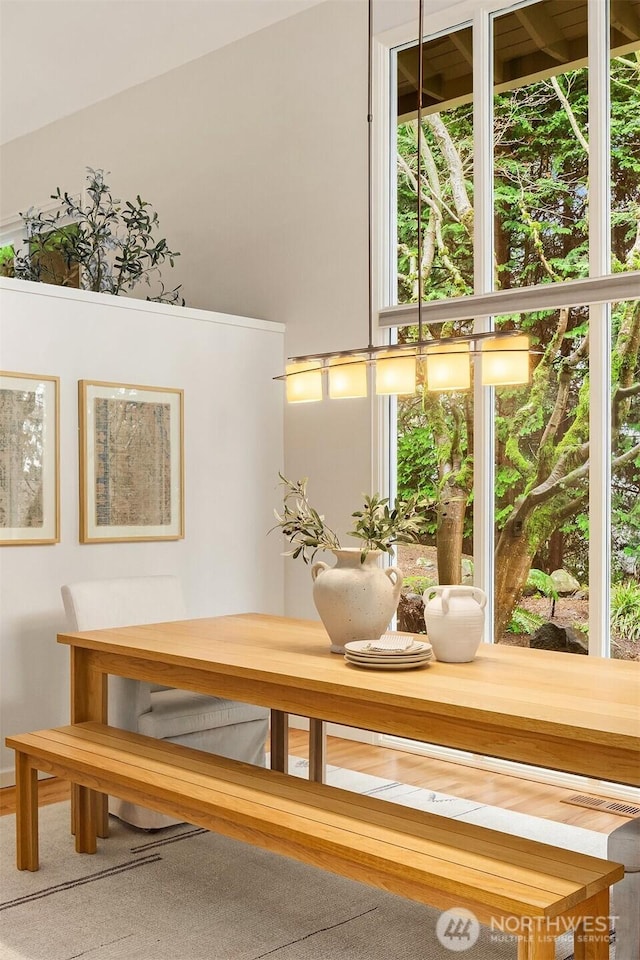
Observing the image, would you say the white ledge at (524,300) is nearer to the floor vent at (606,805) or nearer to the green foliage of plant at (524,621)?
the green foliage of plant at (524,621)

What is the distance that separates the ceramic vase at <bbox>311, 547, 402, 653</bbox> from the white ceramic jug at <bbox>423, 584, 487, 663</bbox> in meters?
0.21

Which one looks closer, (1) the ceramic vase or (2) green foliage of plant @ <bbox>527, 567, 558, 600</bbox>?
(1) the ceramic vase

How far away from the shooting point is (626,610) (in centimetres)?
402

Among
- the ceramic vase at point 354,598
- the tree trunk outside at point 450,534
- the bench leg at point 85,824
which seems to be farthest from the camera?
the tree trunk outside at point 450,534

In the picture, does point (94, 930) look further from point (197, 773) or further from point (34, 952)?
point (197, 773)

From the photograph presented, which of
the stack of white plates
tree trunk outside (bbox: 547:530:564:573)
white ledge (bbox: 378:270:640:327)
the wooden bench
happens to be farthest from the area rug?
white ledge (bbox: 378:270:640:327)

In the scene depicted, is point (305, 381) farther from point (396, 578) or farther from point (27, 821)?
point (27, 821)

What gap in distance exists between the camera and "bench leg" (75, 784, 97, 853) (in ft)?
10.4

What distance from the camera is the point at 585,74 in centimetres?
414

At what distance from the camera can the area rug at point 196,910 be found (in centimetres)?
254

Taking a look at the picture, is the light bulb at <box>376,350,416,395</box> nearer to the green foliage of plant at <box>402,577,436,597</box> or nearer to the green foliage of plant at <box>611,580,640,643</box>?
the green foliage of plant at <box>611,580,640,643</box>

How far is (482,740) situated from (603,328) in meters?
2.38

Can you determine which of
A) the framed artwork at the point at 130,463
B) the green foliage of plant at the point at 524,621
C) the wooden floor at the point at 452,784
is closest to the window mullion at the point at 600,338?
the green foliage of plant at the point at 524,621

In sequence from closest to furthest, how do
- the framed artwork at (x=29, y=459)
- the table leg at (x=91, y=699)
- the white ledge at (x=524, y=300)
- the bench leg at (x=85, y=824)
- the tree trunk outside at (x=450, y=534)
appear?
the bench leg at (x=85, y=824), the table leg at (x=91, y=699), the white ledge at (x=524, y=300), the framed artwork at (x=29, y=459), the tree trunk outside at (x=450, y=534)
